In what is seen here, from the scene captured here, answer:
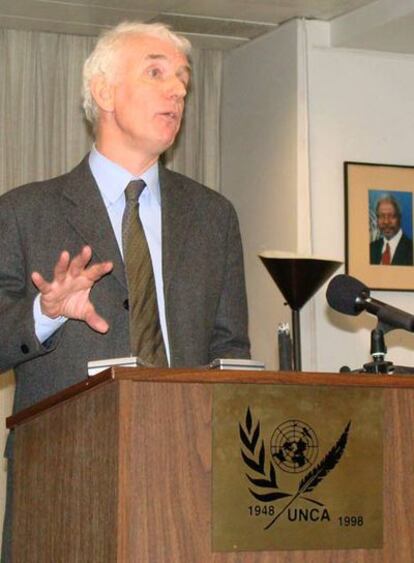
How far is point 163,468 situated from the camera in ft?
6.42

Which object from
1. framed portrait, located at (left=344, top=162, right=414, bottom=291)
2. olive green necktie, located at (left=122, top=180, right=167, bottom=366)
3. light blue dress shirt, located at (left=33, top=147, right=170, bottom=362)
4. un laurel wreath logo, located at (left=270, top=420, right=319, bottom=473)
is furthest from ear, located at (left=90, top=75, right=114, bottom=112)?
framed portrait, located at (left=344, top=162, right=414, bottom=291)

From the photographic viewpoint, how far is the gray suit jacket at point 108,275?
2848 mm

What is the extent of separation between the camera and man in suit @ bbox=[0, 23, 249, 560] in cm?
286

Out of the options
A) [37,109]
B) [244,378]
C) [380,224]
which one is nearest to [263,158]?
[380,224]

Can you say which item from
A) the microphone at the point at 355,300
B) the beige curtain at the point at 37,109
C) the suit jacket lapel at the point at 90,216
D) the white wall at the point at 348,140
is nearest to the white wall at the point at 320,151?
the white wall at the point at 348,140

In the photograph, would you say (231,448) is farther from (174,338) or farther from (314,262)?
Result: (314,262)

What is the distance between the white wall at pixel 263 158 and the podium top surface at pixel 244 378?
318 centimetres

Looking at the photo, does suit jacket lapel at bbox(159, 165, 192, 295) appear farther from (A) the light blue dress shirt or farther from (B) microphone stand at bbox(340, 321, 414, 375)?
(B) microphone stand at bbox(340, 321, 414, 375)

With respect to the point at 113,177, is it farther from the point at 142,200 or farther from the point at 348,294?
the point at 348,294

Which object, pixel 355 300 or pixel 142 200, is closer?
pixel 355 300

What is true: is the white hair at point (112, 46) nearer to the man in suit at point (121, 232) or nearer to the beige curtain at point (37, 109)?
the man in suit at point (121, 232)

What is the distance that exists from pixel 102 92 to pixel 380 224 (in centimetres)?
234

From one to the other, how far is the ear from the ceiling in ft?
6.41

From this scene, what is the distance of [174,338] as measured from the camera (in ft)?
9.56
